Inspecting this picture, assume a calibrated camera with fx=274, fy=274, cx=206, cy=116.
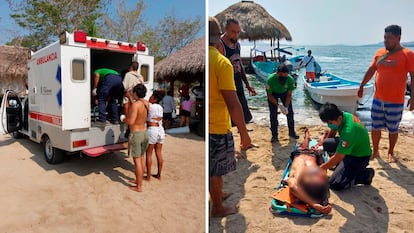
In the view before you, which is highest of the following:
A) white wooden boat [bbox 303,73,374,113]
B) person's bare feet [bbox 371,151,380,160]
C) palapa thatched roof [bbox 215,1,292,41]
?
palapa thatched roof [bbox 215,1,292,41]

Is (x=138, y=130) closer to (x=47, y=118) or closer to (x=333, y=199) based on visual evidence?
(x=47, y=118)

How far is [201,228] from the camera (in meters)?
1.03

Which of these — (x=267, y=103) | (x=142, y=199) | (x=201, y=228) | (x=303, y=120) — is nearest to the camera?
(x=201, y=228)

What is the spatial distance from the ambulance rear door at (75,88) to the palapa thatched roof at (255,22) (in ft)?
2.09

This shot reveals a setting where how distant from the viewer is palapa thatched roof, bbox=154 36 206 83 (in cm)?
81

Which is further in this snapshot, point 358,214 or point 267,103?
point 267,103

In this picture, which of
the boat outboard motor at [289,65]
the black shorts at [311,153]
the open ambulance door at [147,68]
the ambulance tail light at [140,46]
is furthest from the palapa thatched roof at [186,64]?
the boat outboard motor at [289,65]

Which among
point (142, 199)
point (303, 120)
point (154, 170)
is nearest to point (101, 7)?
point (154, 170)

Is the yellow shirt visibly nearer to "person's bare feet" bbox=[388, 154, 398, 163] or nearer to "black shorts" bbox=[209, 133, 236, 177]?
"black shorts" bbox=[209, 133, 236, 177]

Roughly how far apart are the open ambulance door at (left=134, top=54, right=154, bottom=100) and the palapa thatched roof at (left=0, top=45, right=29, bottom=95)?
0.56 metres

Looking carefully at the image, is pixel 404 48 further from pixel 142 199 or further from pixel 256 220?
pixel 142 199

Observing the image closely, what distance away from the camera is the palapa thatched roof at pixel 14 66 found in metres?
1.37

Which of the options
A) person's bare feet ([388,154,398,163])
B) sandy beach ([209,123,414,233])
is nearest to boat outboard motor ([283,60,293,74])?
sandy beach ([209,123,414,233])

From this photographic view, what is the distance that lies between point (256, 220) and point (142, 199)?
0.52 meters
